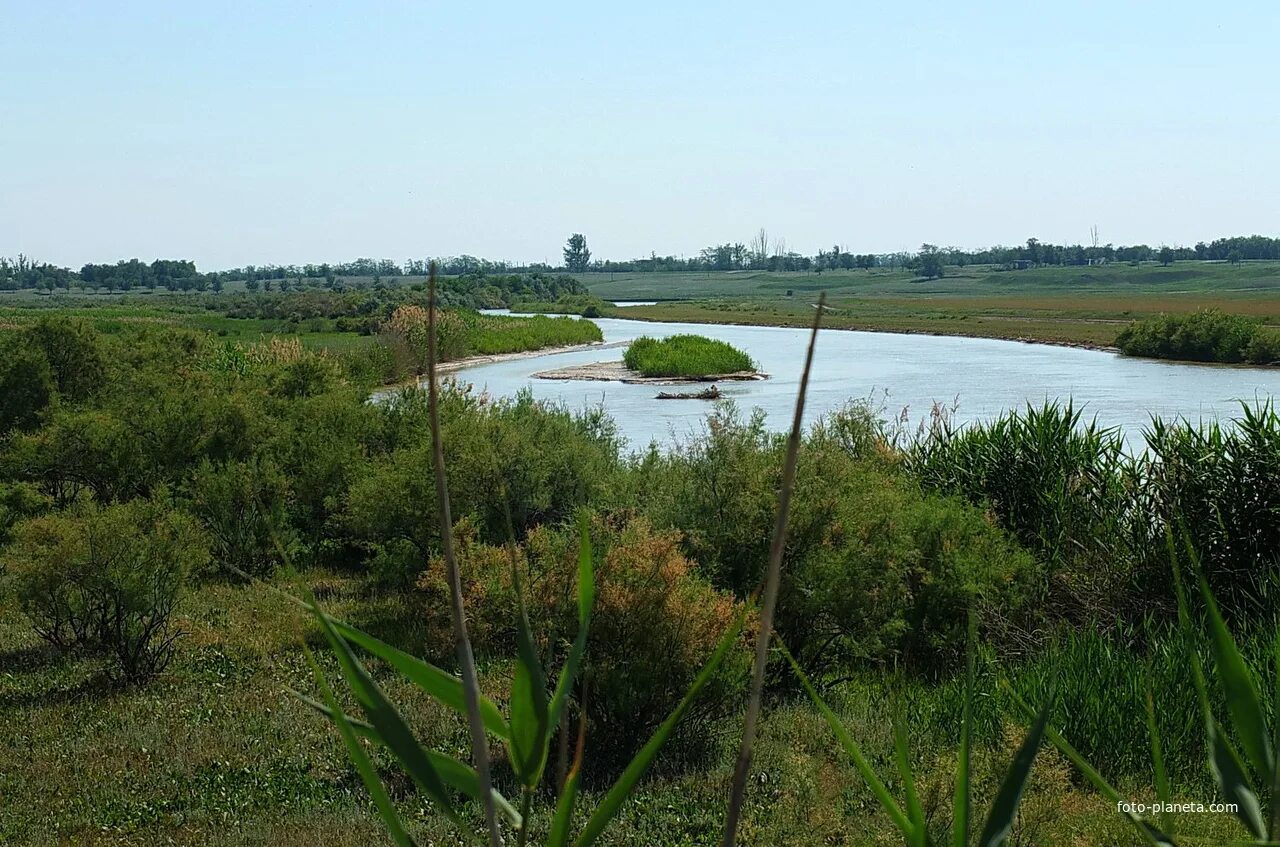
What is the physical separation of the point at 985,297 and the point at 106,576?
118m

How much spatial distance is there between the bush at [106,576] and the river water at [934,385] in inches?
540

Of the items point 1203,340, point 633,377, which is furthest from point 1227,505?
point 1203,340

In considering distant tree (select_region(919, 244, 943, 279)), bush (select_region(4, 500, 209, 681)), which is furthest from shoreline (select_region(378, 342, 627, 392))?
distant tree (select_region(919, 244, 943, 279))

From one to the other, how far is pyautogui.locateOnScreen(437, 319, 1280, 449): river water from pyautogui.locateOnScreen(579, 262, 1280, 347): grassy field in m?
3.53

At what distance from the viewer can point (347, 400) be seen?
18.5 metres

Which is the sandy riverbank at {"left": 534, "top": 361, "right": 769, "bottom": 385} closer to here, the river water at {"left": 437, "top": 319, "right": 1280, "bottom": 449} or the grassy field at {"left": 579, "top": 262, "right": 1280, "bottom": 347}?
the river water at {"left": 437, "top": 319, "right": 1280, "bottom": 449}

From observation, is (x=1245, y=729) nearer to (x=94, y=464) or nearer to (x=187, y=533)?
(x=187, y=533)

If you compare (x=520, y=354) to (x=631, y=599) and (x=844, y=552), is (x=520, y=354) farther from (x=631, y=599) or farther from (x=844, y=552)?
(x=631, y=599)

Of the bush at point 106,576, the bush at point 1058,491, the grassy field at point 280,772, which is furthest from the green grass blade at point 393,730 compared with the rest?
the bush at point 1058,491

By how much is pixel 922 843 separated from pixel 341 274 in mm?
195587

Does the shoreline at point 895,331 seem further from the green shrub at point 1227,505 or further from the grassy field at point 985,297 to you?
the green shrub at point 1227,505

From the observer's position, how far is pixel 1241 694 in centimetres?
106

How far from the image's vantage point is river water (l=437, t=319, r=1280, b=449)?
33.0 m

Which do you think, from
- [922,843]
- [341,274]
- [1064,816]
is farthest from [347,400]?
[341,274]
